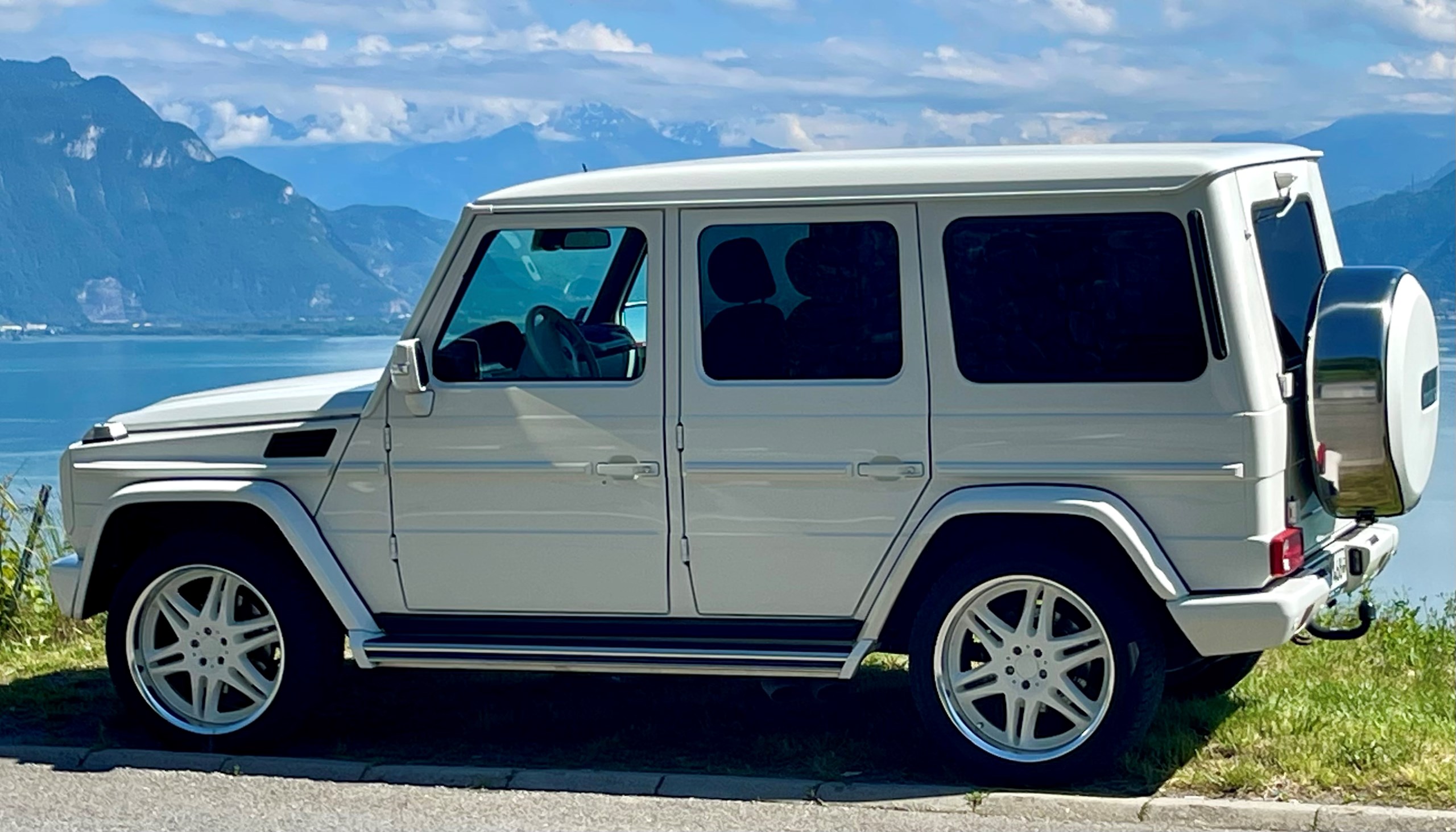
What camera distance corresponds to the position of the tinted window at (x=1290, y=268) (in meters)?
6.62

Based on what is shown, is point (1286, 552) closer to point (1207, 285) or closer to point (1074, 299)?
point (1207, 285)

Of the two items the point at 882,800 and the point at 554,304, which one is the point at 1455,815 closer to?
the point at 882,800

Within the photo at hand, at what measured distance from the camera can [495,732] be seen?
7.66 metres

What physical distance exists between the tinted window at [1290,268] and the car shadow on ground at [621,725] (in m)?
1.52

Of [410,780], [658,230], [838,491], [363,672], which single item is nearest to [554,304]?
[658,230]

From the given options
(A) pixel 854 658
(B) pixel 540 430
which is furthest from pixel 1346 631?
(B) pixel 540 430

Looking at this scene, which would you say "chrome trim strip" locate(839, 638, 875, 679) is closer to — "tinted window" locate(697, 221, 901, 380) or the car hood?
"tinted window" locate(697, 221, 901, 380)

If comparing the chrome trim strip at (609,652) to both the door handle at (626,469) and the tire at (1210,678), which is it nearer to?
the door handle at (626,469)

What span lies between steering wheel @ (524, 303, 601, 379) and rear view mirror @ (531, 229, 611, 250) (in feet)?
0.74

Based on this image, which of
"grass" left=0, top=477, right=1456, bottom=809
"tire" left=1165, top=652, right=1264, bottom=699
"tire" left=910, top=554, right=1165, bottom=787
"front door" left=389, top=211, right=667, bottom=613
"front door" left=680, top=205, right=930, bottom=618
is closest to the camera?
"tire" left=910, top=554, right=1165, bottom=787

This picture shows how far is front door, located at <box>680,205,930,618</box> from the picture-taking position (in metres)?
6.56

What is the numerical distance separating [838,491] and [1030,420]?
69 cm

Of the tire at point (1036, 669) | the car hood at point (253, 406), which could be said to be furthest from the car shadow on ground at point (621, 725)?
the car hood at point (253, 406)

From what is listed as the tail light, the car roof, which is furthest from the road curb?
the car roof
